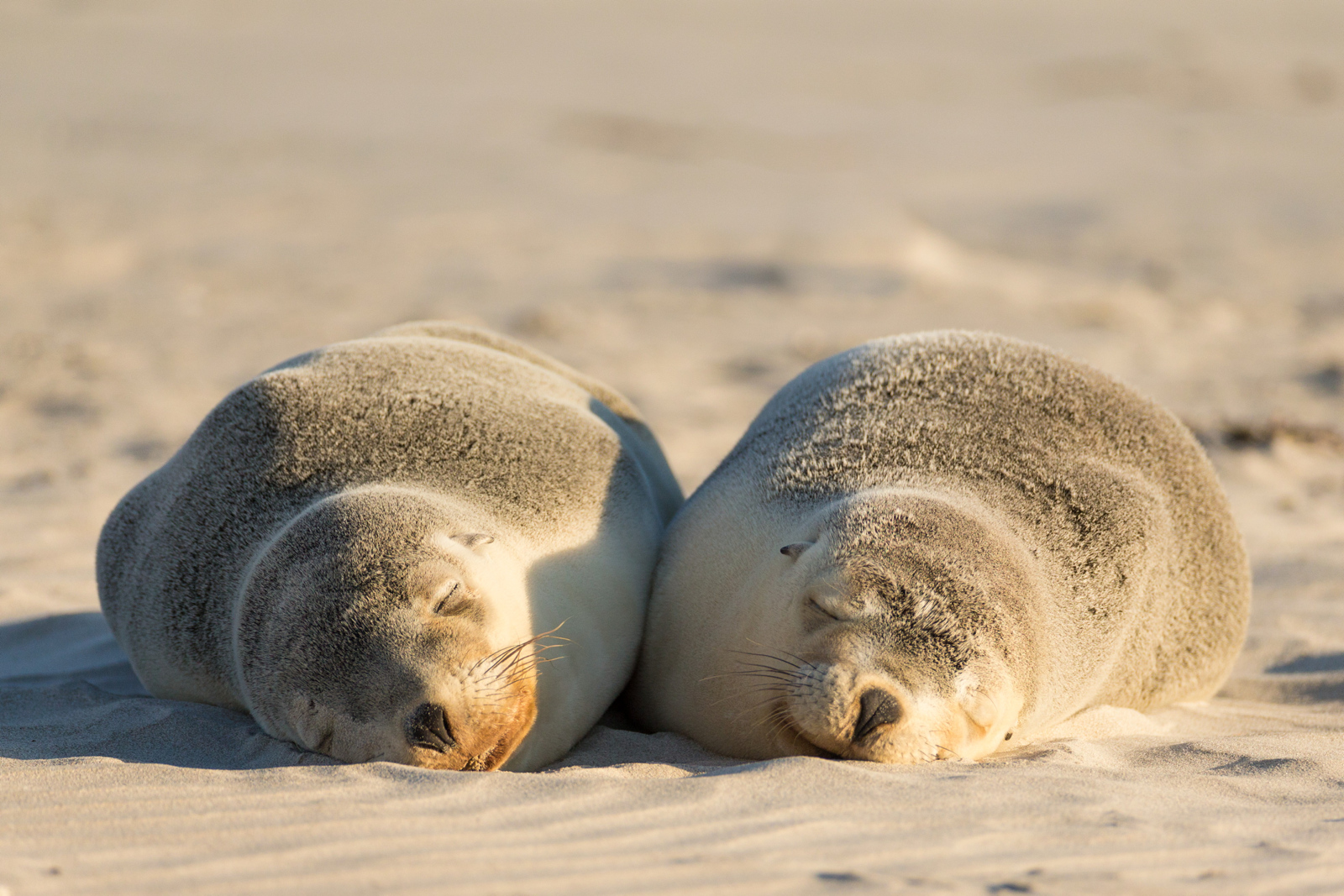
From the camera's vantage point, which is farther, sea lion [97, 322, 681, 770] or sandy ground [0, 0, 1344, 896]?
sea lion [97, 322, 681, 770]

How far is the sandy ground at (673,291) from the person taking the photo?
9.62ft

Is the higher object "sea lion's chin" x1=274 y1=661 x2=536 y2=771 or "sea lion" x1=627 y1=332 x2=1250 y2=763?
"sea lion" x1=627 y1=332 x2=1250 y2=763

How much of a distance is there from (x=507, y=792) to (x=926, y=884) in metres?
1.04

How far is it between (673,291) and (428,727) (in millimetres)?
9040

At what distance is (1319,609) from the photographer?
578cm

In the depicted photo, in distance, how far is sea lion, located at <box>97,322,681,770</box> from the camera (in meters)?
3.45

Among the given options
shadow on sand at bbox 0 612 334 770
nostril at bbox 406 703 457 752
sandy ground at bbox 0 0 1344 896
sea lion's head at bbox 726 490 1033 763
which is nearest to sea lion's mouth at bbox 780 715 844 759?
sea lion's head at bbox 726 490 1033 763

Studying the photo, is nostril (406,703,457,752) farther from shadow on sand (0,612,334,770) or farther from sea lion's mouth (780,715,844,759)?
sea lion's mouth (780,715,844,759)

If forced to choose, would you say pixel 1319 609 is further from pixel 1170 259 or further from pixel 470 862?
pixel 1170 259

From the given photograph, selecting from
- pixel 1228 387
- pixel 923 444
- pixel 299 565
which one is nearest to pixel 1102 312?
pixel 1228 387

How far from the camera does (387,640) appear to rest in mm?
3391

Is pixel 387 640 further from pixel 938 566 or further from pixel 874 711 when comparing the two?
pixel 938 566

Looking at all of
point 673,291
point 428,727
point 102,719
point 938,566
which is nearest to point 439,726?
point 428,727

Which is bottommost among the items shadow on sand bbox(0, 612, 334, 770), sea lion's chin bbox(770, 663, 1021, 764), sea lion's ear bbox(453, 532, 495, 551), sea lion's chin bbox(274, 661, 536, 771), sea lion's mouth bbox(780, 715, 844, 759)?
shadow on sand bbox(0, 612, 334, 770)
